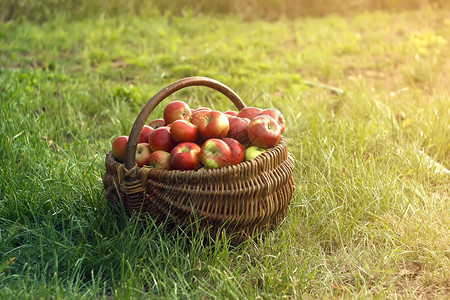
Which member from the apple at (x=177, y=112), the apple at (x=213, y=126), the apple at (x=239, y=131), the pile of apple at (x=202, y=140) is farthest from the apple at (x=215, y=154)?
the apple at (x=177, y=112)

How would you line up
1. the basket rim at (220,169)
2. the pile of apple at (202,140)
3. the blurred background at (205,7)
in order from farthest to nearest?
the blurred background at (205,7) → the pile of apple at (202,140) → the basket rim at (220,169)

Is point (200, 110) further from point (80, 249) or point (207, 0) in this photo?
point (207, 0)

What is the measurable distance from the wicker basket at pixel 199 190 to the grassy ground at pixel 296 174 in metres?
0.12

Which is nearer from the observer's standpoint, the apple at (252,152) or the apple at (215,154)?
the apple at (215,154)

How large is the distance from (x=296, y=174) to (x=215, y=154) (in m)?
1.02

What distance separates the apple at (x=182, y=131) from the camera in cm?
240

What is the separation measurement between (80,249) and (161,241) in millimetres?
394

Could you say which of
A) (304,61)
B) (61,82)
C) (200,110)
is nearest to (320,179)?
(200,110)

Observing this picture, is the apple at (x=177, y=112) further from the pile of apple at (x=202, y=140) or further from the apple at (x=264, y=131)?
the apple at (x=264, y=131)

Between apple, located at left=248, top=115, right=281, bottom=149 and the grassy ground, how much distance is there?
0.46 metres

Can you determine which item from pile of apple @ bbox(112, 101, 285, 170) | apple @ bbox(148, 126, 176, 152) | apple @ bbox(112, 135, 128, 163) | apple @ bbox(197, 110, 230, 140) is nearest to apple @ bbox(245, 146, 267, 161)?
pile of apple @ bbox(112, 101, 285, 170)

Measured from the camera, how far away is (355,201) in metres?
2.81

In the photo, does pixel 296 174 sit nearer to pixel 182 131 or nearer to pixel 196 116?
pixel 196 116

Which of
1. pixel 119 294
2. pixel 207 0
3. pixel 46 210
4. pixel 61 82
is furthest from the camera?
pixel 207 0
